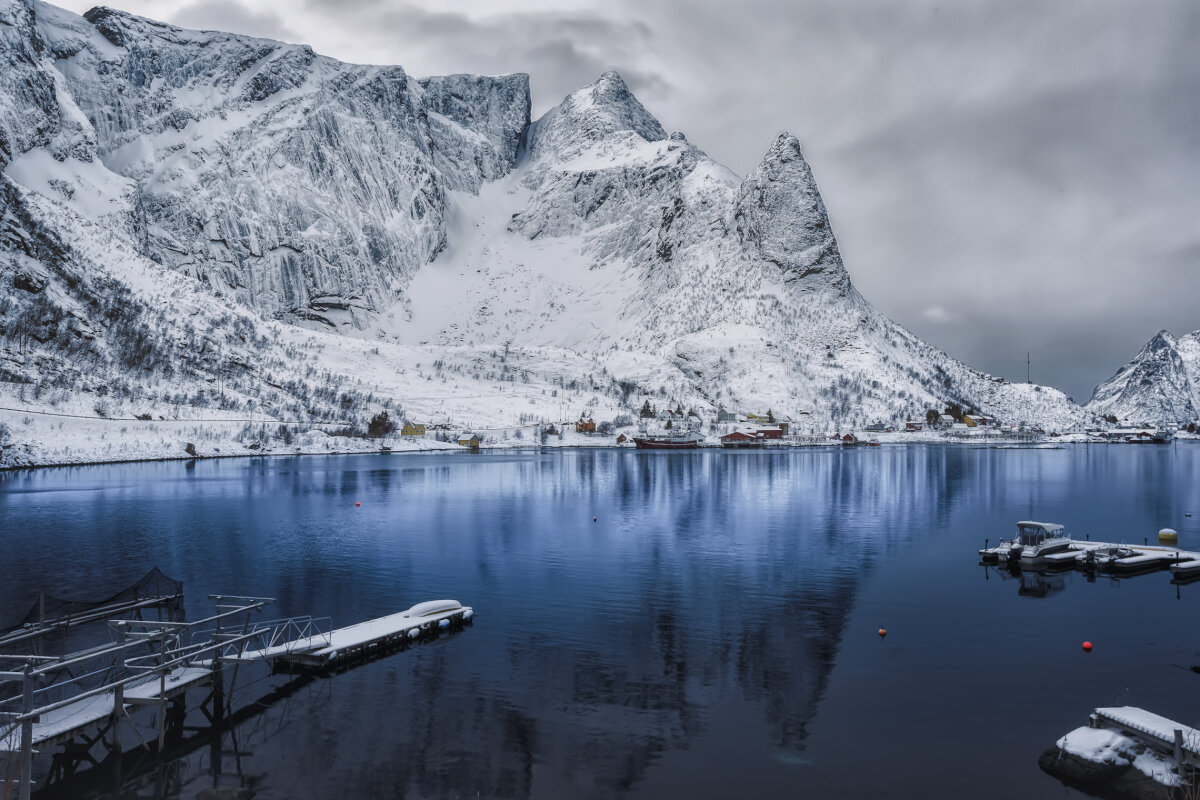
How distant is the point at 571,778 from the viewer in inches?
989

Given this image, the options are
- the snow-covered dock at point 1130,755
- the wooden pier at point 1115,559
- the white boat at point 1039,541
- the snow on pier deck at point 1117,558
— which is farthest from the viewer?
the white boat at point 1039,541

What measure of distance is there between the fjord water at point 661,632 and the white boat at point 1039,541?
241 centimetres

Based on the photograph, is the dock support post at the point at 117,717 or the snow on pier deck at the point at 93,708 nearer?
the snow on pier deck at the point at 93,708

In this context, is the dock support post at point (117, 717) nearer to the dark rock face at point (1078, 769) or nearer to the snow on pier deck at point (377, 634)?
the snow on pier deck at point (377, 634)

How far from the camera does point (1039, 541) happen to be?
196ft

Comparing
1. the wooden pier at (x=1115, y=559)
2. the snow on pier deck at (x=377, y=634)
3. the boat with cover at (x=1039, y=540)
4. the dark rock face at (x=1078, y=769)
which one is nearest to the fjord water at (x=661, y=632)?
the dark rock face at (x=1078, y=769)

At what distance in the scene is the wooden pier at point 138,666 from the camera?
24094mm

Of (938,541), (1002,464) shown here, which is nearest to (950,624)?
(938,541)

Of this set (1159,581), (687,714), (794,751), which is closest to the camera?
(794,751)

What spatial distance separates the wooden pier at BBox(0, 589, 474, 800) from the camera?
2409 cm

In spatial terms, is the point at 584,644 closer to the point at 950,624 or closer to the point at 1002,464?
the point at 950,624

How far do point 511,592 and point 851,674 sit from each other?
2171 centimetres

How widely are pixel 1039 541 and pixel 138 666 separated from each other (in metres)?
56.1

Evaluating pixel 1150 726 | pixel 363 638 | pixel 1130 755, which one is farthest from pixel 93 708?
pixel 1150 726
